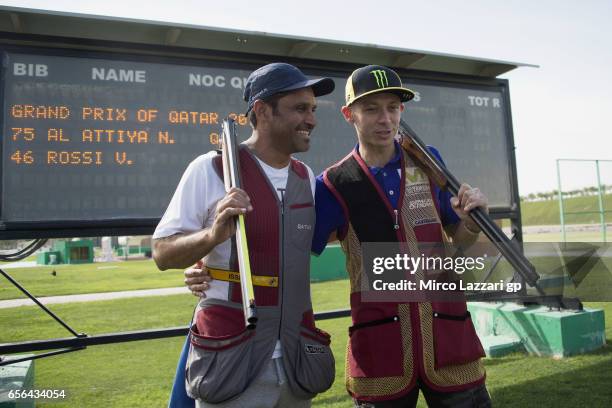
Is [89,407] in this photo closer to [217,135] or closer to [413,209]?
[217,135]

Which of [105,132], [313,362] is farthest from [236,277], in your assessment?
[105,132]

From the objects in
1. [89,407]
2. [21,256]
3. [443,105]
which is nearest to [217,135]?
[21,256]

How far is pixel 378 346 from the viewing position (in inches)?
76.4

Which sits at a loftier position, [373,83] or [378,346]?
[373,83]

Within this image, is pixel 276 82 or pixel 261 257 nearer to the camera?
pixel 261 257

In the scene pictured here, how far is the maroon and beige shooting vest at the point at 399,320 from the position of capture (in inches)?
75.3

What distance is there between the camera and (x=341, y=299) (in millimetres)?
11828

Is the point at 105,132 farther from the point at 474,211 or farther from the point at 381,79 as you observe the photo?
the point at 474,211

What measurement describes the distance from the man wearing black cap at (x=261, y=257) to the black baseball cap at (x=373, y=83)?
0.16 m

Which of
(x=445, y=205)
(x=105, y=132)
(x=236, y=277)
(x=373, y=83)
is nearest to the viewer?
(x=236, y=277)

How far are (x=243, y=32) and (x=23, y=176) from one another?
2109mm

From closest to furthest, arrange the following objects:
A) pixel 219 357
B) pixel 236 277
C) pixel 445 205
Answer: pixel 219 357 → pixel 236 277 → pixel 445 205

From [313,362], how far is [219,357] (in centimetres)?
35

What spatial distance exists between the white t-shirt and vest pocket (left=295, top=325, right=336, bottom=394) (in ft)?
0.30
